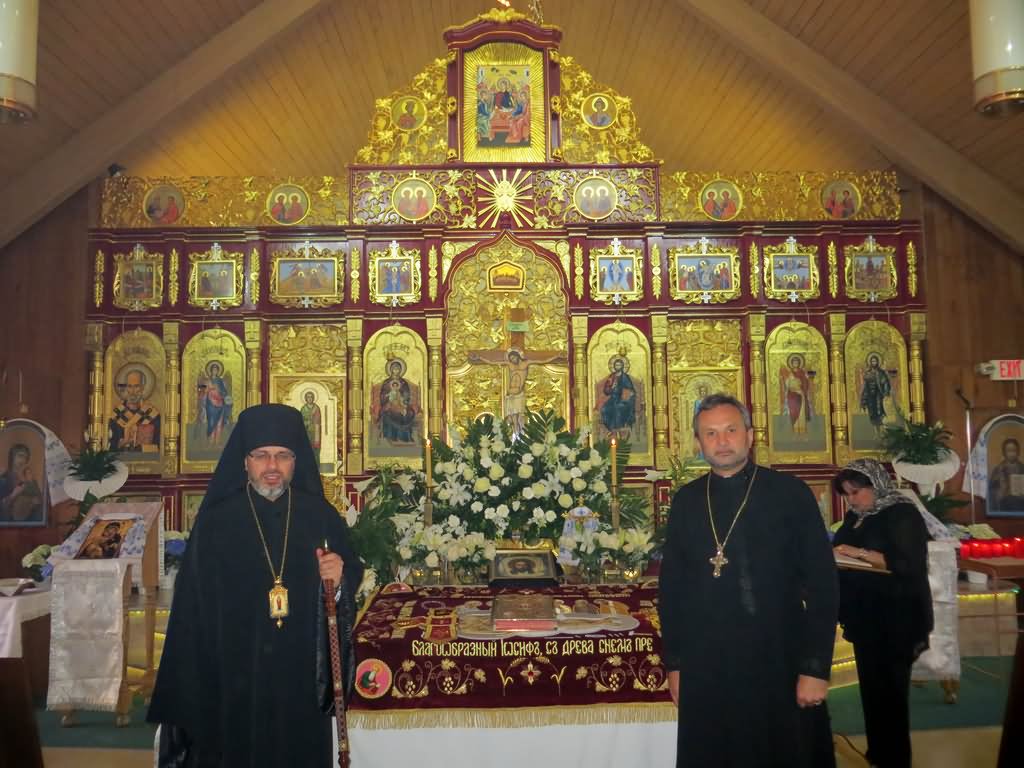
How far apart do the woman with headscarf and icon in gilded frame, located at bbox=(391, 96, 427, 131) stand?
7.71 m

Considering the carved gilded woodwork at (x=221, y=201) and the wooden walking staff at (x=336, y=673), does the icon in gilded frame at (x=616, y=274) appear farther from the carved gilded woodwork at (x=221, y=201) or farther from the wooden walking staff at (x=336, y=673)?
the wooden walking staff at (x=336, y=673)

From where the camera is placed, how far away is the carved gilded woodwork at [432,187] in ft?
36.0

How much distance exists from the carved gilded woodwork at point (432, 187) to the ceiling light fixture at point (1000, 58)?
19.0 feet

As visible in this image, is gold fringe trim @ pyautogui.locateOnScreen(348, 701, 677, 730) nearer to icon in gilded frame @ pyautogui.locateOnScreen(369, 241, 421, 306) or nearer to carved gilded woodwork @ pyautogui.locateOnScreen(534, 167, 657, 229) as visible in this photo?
icon in gilded frame @ pyautogui.locateOnScreen(369, 241, 421, 306)

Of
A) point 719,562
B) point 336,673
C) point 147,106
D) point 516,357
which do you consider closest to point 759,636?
point 719,562

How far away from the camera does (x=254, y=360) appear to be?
10867 mm

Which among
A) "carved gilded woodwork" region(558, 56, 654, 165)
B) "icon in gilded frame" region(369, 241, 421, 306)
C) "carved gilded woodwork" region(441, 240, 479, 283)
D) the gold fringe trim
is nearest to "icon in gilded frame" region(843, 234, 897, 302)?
"carved gilded woodwork" region(558, 56, 654, 165)

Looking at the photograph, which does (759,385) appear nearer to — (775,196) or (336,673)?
(775,196)

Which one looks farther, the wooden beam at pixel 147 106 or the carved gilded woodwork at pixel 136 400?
the carved gilded woodwork at pixel 136 400

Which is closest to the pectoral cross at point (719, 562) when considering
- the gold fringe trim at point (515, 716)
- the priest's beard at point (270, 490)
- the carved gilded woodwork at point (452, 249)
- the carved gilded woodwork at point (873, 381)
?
the gold fringe trim at point (515, 716)

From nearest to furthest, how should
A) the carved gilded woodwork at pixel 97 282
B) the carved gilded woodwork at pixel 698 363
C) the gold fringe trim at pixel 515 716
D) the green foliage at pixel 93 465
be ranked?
the gold fringe trim at pixel 515 716
the green foliage at pixel 93 465
the carved gilded woodwork at pixel 97 282
the carved gilded woodwork at pixel 698 363

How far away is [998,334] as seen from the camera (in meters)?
11.3

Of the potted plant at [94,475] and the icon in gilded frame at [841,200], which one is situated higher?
the icon in gilded frame at [841,200]

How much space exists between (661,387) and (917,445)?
2.93 m
